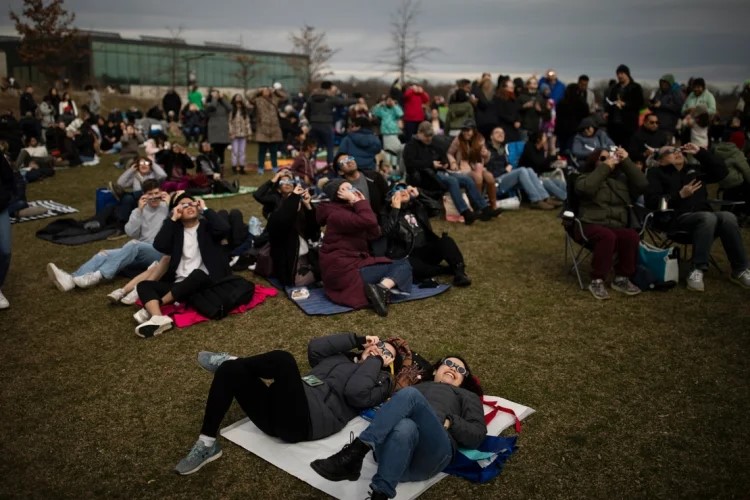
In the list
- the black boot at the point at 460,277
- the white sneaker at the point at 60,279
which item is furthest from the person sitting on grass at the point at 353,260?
the white sneaker at the point at 60,279

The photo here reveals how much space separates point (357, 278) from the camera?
22.1ft

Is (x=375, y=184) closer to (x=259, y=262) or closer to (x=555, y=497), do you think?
(x=259, y=262)

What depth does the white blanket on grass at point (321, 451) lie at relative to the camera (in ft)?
12.2

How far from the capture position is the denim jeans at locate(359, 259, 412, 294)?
684 cm

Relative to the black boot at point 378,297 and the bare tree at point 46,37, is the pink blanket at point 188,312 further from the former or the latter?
the bare tree at point 46,37

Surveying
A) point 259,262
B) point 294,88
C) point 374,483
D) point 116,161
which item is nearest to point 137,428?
point 374,483

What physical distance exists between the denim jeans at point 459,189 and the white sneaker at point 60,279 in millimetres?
5813

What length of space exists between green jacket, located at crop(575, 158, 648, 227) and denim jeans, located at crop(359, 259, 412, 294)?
6.80 ft

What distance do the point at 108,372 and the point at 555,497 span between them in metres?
3.61

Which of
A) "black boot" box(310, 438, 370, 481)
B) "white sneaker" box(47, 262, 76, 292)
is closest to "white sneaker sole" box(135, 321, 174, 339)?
"white sneaker" box(47, 262, 76, 292)

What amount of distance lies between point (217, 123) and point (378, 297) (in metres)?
10.3

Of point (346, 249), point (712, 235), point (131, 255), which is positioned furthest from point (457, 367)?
point (131, 255)

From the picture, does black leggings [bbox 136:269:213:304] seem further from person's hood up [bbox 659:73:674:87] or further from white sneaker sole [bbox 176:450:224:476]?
person's hood up [bbox 659:73:674:87]

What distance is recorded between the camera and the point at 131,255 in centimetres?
752
